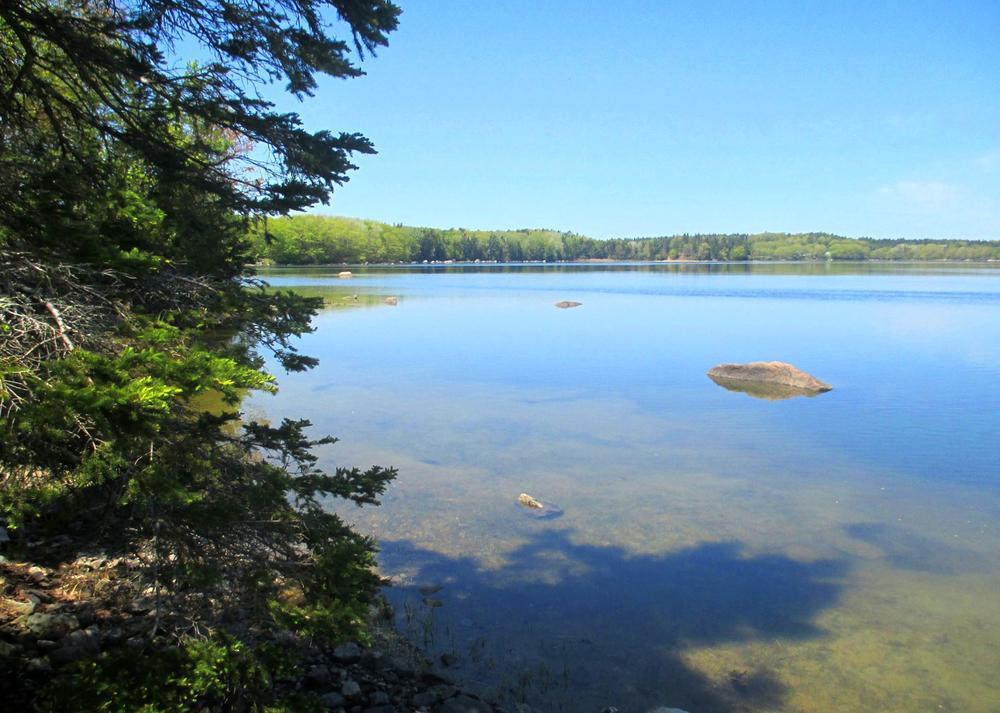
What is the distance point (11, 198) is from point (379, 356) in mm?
21018

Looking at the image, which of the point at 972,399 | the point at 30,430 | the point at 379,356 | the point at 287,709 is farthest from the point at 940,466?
the point at 379,356

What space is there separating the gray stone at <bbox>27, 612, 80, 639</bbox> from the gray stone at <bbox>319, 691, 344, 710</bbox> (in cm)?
185

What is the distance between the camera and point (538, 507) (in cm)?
962

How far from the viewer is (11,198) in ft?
12.8

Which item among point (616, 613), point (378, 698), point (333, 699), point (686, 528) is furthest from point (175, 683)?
point (686, 528)

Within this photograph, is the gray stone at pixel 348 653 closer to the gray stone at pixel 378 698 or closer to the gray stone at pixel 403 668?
the gray stone at pixel 403 668

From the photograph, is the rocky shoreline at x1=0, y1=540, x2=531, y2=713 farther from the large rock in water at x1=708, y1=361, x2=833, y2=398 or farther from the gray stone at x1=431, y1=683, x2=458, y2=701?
the large rock in water at x1=708, y1=361, x2=833, y2=398

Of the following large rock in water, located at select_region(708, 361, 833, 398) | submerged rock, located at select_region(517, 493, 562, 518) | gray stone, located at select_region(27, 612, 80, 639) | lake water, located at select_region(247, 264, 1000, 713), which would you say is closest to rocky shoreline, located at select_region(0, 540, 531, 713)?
gray stone, located at select_region(27, 612, 80, 639)

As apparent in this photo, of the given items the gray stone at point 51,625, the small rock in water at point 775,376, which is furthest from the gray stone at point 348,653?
the small rock in water at point 775,376

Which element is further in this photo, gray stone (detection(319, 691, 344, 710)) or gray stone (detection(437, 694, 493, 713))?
gray stone (detection(437, 694, 493, 713))

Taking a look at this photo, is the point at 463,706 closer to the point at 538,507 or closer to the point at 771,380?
the point at 538,507

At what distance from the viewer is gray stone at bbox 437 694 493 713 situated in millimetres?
4902

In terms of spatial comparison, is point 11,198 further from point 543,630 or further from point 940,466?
point 940,466

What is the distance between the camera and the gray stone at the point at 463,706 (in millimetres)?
4902
